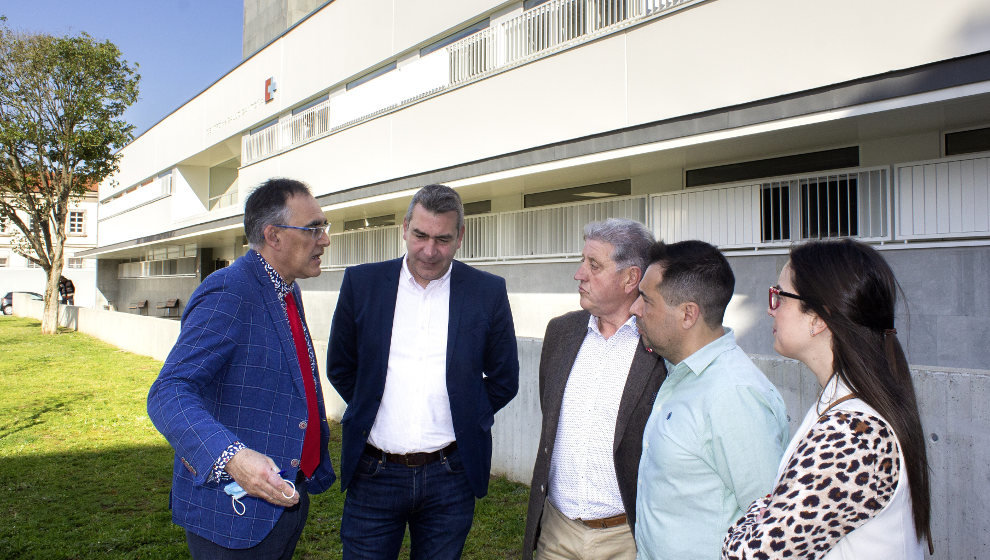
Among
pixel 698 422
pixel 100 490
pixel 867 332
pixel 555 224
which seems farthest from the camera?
pixel 555 224

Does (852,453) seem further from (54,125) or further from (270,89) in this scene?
(54,125)

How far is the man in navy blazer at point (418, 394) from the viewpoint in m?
2.99

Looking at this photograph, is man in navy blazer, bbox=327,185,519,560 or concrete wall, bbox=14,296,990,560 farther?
concrete wall, bbox=14,296,990,560

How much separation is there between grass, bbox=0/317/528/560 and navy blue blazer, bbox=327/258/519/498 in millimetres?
2084

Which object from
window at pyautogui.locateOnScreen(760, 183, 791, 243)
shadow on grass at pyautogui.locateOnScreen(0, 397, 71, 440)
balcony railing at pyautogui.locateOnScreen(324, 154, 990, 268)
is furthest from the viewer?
shadow on grass at pyautogui.locateOnScreen(0, 397, 71, 440)

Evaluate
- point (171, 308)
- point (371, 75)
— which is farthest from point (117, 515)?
point (171, 308)

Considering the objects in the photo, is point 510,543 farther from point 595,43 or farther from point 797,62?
point 595,43

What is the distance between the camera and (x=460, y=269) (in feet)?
11.1

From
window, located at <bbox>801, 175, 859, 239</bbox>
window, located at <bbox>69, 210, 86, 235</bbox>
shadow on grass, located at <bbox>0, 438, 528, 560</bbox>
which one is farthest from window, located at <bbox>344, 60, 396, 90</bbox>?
window, located at <bbox>69, 210, 86, 235</bbox>

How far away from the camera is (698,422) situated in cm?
205

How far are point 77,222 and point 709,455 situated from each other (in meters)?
65.0

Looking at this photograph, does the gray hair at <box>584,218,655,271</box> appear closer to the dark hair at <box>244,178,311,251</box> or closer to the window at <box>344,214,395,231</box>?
the dark hair at <box>244,178,311,251</box>

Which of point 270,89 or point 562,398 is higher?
point 270,89

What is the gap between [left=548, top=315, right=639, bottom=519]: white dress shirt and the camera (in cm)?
274
